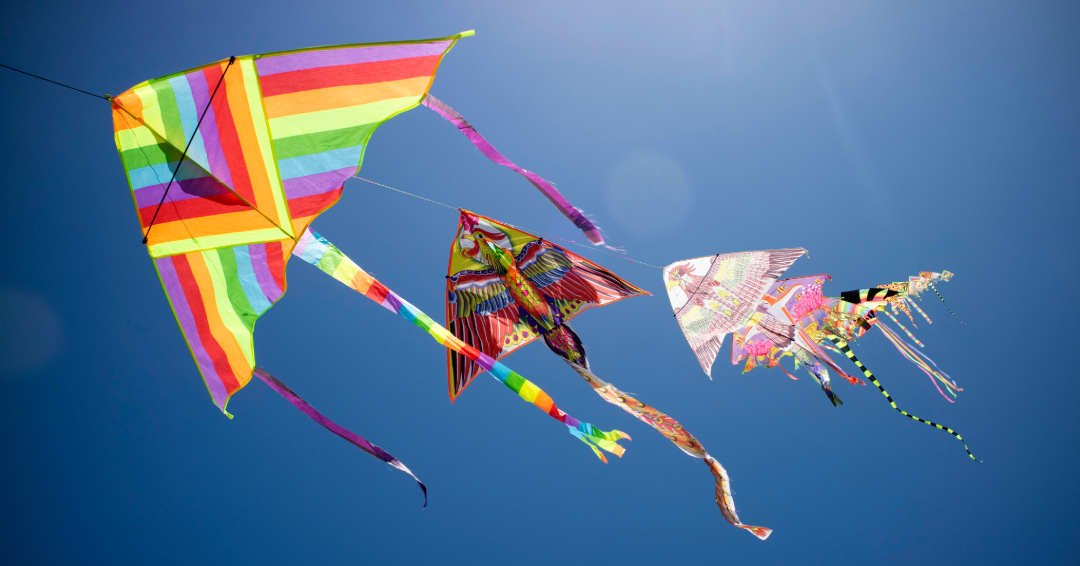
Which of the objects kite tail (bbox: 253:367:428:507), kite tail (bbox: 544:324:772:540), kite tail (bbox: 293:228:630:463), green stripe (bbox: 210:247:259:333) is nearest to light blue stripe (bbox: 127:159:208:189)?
green stripe (bbox: 210:247:259:333)

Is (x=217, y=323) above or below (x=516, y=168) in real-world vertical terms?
below

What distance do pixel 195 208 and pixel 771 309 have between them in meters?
5.54

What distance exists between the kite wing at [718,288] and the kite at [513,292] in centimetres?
49

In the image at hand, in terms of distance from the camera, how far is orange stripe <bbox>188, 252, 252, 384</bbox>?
3318mm

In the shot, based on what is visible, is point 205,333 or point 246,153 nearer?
point 246,153

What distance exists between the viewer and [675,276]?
207 inches

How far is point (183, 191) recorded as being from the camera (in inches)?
124

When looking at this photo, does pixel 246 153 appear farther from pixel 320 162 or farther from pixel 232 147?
pixel 320 162

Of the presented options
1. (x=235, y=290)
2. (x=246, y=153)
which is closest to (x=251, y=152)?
(x=246, y=153)

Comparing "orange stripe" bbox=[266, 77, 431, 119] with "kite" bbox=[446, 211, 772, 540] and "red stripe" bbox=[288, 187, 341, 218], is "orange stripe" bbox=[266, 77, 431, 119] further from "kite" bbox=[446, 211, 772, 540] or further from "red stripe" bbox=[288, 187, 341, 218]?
"kite" bbox=[446, 211, 772, 540]

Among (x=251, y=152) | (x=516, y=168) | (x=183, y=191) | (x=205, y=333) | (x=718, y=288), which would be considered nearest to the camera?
(x=251, y=152)

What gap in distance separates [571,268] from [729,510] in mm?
2780

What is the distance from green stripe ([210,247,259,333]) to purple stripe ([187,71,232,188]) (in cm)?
50

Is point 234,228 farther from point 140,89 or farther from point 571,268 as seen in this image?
point 571,268
